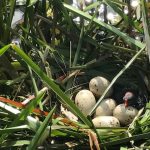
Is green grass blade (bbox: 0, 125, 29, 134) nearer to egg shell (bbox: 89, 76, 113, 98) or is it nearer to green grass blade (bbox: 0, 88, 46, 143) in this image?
green grass blade (bbox: 0, 88, 46, 143)

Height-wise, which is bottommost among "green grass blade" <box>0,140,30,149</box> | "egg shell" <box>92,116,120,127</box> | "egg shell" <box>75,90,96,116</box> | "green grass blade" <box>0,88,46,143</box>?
"egg shell" <box>92,116,120,127</box>

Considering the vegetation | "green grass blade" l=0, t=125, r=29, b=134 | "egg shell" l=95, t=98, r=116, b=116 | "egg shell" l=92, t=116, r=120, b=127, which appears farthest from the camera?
"egg shell" l=95, t=98, r=116, b=116

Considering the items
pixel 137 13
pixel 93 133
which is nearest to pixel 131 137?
pixel 93 133

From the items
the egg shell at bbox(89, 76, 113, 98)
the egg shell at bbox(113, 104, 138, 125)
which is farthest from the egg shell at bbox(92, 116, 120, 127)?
the egg shell at bbox(89, 76, 113, 98)

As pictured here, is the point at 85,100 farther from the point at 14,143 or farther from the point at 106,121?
the point at 14,143

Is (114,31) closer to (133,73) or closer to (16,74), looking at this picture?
(133,73)

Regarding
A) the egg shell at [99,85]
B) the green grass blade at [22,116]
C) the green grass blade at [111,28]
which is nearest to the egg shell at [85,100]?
the egg shell at [99,85]

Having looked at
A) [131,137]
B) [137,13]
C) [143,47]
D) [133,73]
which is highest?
[137,13]
